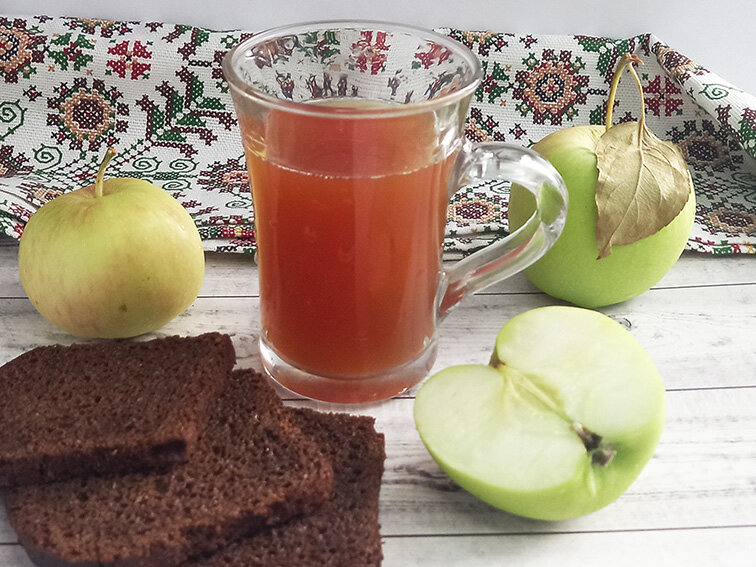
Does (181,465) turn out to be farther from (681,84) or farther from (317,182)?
(681,84)

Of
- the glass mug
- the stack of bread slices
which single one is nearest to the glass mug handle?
the glass mug

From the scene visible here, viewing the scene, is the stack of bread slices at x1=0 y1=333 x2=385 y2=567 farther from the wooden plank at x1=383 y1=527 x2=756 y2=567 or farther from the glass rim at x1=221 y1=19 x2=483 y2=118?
the glass rim at x1=221 y1=19 x2=483 y2=118

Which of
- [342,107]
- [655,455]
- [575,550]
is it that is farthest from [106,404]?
[655,455]

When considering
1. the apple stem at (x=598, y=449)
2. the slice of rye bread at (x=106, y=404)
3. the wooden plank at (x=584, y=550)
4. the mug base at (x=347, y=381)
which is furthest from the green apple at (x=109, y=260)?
the apple stem at (x=598, y=449)

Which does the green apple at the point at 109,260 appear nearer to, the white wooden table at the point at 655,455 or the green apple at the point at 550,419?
the white wooden table at the point at 655,455

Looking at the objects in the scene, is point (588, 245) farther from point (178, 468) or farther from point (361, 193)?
point (178, 468)

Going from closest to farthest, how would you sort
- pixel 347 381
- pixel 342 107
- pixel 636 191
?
1. pixel 342 107
2. pixel 347 381
3. pixel 636 191
